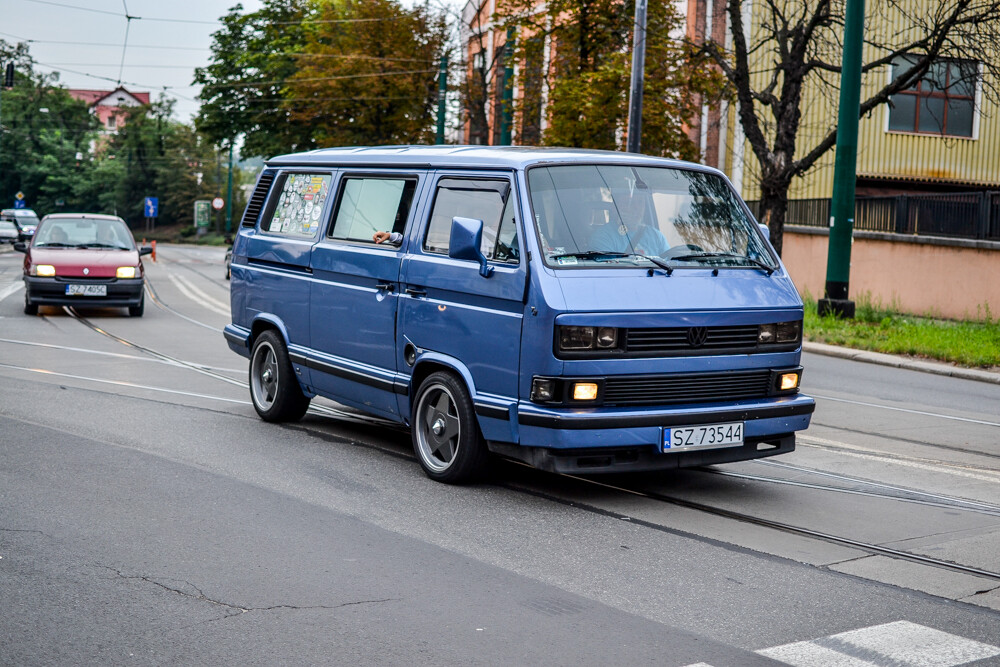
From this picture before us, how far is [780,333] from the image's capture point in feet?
23.7

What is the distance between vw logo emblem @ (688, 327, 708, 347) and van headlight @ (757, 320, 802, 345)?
437 millimetres

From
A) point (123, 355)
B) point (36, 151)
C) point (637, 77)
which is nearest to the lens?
point (123, 355)

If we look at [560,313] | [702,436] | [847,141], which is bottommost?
[702,436]

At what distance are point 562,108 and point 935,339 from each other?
9714 mm

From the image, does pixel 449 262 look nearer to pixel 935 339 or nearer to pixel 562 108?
pixel 935 339

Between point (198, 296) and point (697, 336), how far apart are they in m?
20.8

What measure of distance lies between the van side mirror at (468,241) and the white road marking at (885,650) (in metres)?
3.12

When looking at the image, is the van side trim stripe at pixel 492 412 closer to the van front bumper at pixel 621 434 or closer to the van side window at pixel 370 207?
the van front bumper at pixel 621 434

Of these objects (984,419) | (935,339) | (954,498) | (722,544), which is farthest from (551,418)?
(935,339)

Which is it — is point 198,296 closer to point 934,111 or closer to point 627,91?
point 627,91

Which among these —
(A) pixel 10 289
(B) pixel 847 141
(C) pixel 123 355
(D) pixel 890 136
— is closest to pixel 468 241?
(C) pixel 123 355

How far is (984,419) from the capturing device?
1096cm

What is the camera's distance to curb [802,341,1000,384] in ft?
48.3

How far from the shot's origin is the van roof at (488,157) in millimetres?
7307
